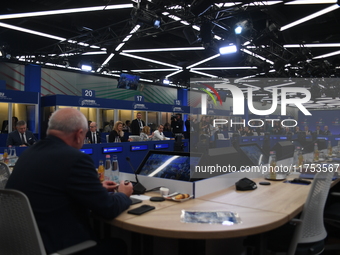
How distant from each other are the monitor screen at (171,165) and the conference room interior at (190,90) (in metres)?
0.03

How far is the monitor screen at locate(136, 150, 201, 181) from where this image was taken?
Result: 7.36ft

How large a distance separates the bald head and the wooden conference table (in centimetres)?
54


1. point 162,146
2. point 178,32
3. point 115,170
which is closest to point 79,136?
point 115,170

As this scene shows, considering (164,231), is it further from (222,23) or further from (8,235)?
(222,23)

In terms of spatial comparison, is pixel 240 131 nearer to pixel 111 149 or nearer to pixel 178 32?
pixel 178 32

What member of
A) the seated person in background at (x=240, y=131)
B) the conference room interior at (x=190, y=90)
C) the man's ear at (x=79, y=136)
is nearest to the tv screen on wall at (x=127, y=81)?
the conference room interior at (x=190, y=90)

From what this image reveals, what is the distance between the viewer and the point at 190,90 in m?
19.8

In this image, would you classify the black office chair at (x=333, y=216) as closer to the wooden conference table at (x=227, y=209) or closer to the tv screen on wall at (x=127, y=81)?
the wooden conference table at (x=227, y=209)

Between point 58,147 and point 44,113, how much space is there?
34.4 ft

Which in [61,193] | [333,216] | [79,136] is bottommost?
[333,216]

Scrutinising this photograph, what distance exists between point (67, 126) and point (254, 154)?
7.51ft

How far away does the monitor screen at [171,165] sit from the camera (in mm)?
2244

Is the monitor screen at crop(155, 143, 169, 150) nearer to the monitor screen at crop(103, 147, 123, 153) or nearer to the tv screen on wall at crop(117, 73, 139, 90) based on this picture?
the monitor screen at crop(103, 147, 123, 153)

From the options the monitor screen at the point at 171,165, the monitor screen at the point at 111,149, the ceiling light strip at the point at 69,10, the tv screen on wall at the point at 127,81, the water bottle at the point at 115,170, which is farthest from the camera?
the tv screen on wall at the point at 127,81
